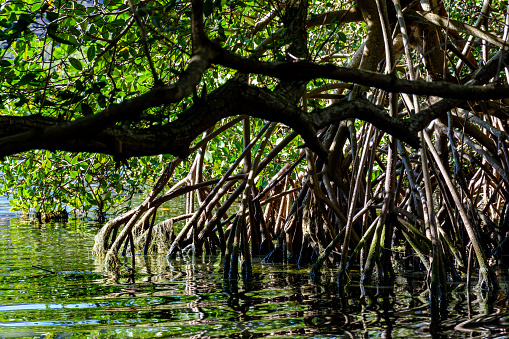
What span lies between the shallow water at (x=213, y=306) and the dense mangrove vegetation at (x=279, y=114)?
239 mm

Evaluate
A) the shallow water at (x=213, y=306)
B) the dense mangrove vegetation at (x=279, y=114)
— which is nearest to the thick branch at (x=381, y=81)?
the dense mangrove vegetation at (x=279, y=114)

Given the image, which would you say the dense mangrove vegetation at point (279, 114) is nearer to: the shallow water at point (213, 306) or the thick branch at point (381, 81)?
the thick branch at point (381, 81)

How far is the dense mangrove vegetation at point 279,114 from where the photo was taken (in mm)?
2408

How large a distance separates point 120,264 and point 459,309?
12.8 ft

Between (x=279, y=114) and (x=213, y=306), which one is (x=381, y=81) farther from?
(x=213, y=306)

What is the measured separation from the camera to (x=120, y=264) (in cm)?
654

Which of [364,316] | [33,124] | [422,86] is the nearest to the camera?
[33,124]

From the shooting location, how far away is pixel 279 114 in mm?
2717

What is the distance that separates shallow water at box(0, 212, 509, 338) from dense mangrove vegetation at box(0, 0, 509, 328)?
0.24 meters

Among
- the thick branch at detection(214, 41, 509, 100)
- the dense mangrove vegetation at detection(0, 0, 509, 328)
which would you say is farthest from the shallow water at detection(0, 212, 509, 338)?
the thick branch at detection(214, 41, 509, 100)

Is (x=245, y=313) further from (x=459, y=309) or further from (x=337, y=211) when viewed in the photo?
(x=337, y=211)

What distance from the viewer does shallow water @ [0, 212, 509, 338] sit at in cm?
334

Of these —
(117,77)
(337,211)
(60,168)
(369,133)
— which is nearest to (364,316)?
(369,133)

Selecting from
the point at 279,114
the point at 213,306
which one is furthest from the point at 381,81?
the point at 213,306
